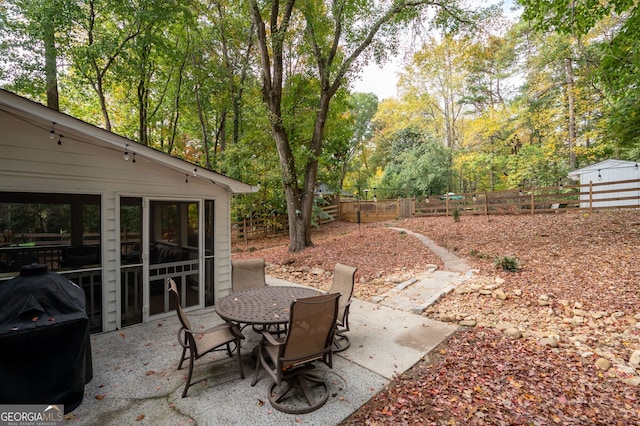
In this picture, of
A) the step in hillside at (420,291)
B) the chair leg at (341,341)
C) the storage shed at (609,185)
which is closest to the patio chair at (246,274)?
the chair leg at (341,341)

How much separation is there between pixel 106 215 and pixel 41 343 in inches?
85.8

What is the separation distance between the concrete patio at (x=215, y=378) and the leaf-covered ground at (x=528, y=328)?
0.80 ft

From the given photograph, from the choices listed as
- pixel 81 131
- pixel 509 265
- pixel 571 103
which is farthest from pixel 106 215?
pixel 571 103

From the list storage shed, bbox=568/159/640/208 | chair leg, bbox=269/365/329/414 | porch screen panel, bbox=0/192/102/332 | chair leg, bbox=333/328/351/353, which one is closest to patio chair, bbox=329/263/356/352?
chair leg, bbox=333/328/351/353

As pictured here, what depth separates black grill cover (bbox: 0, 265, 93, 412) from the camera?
90.9 inches

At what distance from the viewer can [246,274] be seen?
15.5ft

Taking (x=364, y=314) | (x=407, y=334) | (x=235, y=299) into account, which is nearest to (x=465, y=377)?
(x=407, y=334)

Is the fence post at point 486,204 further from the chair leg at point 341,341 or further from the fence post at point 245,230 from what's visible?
the chair leg at point 341,341

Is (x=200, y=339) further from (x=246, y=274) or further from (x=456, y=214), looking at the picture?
(x=456, y=214)

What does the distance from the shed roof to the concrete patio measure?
2.53 m

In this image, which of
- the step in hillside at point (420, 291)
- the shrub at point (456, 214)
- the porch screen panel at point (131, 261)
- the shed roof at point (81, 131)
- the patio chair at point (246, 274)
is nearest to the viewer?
the shed roof at point (81, 131)

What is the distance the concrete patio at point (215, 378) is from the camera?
2408mm

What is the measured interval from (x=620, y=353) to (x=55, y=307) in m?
6.10

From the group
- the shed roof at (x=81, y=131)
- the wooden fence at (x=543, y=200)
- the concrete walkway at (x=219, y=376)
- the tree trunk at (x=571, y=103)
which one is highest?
the tree trunk at (x=571, y=103)
